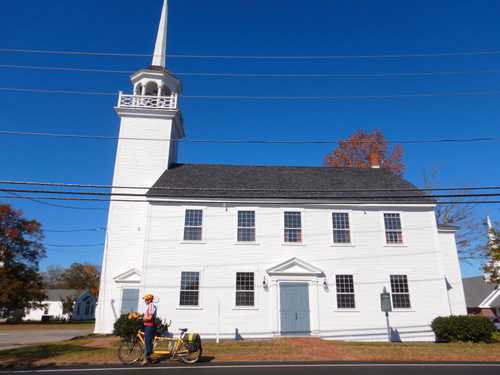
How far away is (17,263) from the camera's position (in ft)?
140

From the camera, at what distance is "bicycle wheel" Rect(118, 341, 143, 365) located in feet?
35.4

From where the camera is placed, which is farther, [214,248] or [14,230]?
[14,230]

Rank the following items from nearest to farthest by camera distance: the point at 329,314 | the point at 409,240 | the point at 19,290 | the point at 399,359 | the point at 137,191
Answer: the point at 399,359
the point at 329,314
the point at 409,240
the point at 137,191
the point at 19,290

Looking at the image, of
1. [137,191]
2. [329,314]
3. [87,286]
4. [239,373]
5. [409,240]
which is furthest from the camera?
[87,286]

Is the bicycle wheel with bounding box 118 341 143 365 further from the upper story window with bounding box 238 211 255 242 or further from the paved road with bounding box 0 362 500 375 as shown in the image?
the upper story window with bounding box 238 211 255 242

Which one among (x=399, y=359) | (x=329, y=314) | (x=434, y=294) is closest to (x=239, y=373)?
(x=399, y=359)

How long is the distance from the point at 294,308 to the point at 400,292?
6071mm

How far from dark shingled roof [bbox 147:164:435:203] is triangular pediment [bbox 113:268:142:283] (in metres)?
4.76

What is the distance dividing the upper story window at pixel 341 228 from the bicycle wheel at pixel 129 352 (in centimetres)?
1235

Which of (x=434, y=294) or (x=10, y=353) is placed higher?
(x=434, y=294)

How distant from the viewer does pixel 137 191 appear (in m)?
22.0

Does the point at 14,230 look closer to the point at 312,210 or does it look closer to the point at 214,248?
the point at 214,248

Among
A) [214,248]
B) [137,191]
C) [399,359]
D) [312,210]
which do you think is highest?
[137,191]

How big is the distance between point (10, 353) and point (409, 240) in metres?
19.6
